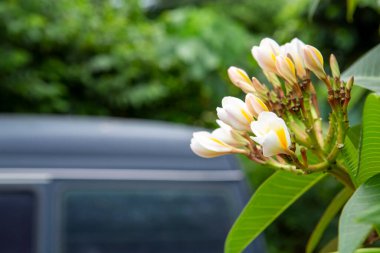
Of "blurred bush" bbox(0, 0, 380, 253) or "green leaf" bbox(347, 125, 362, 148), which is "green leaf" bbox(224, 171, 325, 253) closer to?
"green leaf" bbox(347, 125, 362, 148)

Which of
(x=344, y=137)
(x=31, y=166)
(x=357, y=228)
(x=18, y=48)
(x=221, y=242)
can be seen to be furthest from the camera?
(x=18, y=48)

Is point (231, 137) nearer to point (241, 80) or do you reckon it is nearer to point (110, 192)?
point (241, 80)

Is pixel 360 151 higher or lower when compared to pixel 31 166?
lower

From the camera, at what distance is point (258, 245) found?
303cm

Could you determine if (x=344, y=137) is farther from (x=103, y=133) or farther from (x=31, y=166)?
(x=103, y=133)

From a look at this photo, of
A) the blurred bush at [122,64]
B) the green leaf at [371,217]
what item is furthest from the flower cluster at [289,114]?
the blurred bush at [122,64]

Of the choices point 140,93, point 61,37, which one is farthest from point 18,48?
point 140,93

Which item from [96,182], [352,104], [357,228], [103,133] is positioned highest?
[103,133]

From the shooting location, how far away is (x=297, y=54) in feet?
2.75

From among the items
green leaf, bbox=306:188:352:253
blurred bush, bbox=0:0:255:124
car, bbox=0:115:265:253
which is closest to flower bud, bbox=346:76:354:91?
green leaf, bbox=306:188:352:253

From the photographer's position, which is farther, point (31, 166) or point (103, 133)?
point (103, 133)

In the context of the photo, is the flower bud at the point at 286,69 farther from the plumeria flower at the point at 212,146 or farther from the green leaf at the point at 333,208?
the green leaf at the point at 333,208

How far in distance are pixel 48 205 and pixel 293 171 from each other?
2160 millimetres

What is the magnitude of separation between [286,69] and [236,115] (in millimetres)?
70
